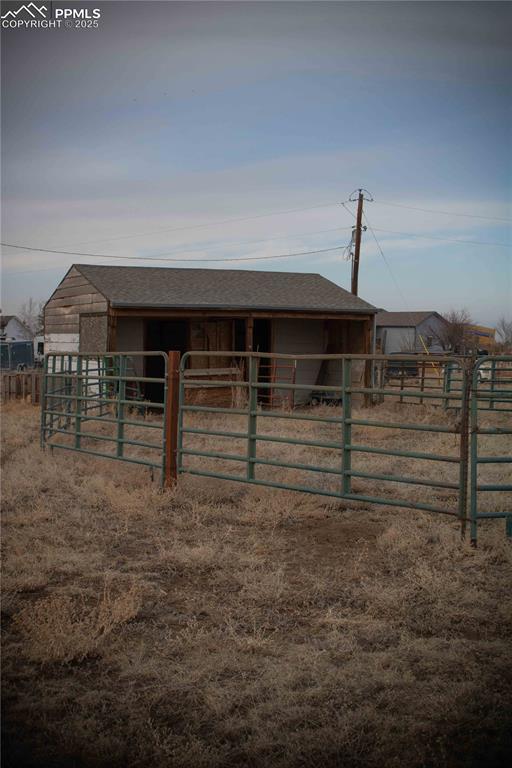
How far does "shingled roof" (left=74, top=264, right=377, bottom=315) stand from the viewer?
17375 millimetres

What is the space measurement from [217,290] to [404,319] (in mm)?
46234

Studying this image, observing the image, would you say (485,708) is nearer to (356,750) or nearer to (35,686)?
(356,750)

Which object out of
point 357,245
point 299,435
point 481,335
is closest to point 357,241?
point 357,245

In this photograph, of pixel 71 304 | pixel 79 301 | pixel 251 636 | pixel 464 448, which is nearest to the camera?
pixel 251 636

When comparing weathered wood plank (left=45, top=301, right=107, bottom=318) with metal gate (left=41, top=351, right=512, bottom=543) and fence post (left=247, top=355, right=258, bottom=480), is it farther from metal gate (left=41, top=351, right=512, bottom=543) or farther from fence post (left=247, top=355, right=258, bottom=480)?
fence post (left=247, top=355, right=258, bottom=480)

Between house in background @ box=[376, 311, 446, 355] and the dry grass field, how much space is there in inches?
2014

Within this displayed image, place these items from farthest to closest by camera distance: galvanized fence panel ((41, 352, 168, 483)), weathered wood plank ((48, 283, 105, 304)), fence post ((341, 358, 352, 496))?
weathered wood plank ((48, 283, 105, 304))
galvanized fence panel ((41, 352, 168, 483))
fence post ((341, 358, 352, 496))

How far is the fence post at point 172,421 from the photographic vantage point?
27.8 ft

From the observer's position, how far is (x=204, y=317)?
1869 centimetres

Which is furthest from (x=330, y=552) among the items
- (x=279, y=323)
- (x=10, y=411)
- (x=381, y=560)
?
(x=279, y=323)

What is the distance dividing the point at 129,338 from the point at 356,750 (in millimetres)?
15219

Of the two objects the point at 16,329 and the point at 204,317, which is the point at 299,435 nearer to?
the point at 204,317

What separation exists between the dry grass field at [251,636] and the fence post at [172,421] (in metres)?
0.75

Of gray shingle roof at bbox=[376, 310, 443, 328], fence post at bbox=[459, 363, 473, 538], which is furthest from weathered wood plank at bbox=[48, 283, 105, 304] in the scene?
gray shingle roof at bbox=[376, 310, 443, 328]
